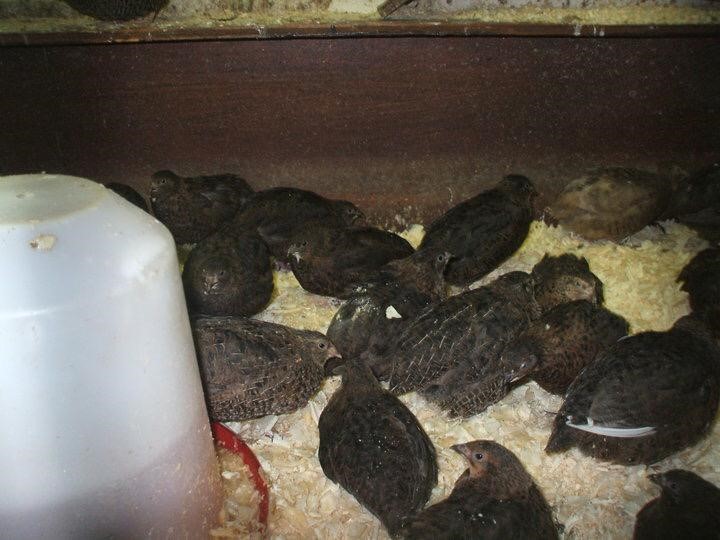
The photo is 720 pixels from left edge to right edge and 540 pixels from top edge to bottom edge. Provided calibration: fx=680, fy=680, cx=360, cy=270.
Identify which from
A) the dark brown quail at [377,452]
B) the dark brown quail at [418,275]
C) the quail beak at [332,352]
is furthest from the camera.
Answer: the dark brown quail at [418,275]

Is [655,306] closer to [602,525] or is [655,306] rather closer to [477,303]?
[477,303]

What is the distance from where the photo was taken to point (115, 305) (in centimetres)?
171

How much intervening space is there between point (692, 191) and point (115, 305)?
362 centimetres

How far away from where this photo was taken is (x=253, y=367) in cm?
282

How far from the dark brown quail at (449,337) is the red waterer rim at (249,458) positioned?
2.53 feet

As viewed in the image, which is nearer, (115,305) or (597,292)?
(115,305)

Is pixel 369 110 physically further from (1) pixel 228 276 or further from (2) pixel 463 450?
(2) pixel 463 450

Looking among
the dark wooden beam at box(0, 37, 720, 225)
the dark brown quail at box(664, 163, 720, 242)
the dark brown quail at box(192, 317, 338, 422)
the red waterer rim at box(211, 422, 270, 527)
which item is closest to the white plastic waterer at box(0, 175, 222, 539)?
the red waterer rim at box(211, 422, 270, 527)

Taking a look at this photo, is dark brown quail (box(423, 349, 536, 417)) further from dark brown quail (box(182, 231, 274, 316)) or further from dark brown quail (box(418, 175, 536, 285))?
dark brown quail (box(182, 231, 274, 316))

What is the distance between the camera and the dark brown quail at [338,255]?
12.1ft

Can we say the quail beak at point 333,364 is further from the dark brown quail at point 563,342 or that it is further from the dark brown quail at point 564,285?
the dark brown quail at point 564,285

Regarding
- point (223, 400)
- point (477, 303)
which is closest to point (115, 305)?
point (223, 400)

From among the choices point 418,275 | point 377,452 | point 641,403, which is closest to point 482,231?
point 418,275

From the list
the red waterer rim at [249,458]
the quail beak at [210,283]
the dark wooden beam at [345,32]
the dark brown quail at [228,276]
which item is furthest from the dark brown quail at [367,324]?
the dark wooden beam at [345,32]
